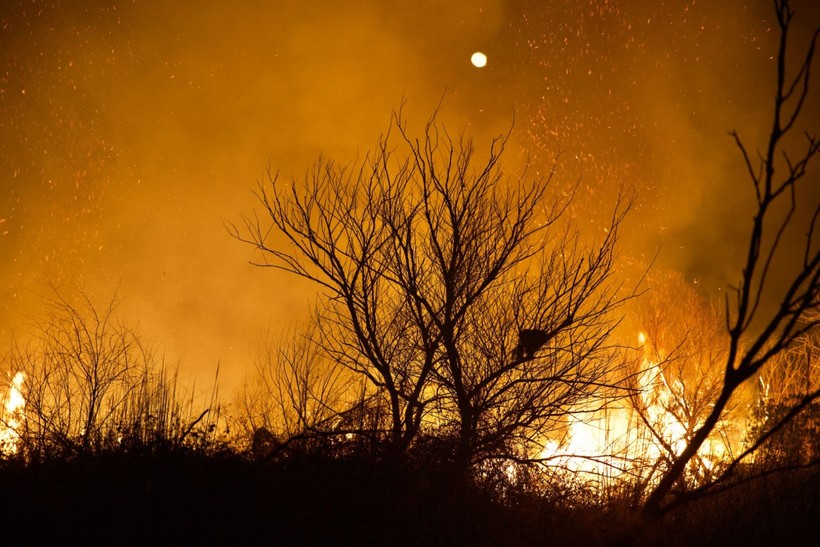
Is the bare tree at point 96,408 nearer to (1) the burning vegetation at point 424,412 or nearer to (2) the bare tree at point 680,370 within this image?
(1) the burning vegetation at point 424,412

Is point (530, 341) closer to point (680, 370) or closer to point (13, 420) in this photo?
point (13, 420)

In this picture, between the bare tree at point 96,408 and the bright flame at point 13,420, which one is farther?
the bright flame at point 13,420

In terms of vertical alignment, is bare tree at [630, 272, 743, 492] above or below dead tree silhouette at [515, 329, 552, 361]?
above

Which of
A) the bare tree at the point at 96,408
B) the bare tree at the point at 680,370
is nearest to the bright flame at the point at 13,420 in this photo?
the bare tree at the point at 96,408

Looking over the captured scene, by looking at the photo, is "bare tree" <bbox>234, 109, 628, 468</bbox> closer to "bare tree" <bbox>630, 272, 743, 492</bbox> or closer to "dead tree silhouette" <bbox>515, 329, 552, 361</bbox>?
"dead tree silhouette" <bbox>515, 329, 552, 361</bbox>

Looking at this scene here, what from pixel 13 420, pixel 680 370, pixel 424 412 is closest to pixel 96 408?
pixel 13 420

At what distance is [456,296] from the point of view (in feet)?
25.9

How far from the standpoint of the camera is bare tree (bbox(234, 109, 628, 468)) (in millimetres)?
7801

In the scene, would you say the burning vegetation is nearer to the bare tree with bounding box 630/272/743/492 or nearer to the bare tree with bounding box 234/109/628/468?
the bare tree with bounding box 234/109/628/468

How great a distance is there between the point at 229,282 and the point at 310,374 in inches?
764

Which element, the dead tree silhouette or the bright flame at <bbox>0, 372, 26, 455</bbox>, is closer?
the dead tree silhouette

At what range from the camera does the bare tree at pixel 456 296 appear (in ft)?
25.6

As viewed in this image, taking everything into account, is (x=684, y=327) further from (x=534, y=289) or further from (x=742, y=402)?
(x=534, y=289)

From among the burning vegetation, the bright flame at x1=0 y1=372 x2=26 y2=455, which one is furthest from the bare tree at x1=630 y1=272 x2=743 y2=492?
the bright flame at x1=0 y1=372 x2=26 y2=455
